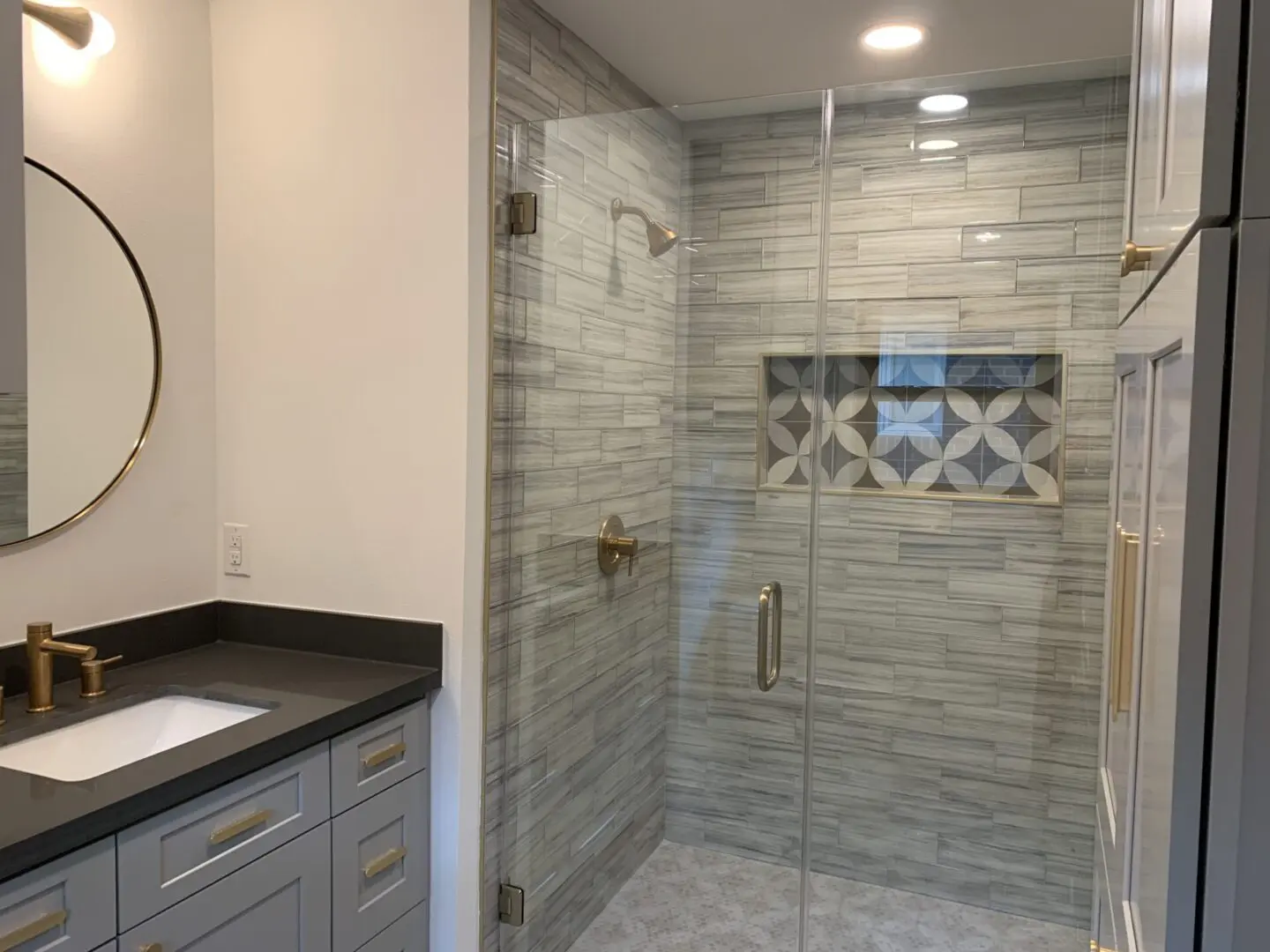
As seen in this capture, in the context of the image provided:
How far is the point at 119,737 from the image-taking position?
1.85 meters

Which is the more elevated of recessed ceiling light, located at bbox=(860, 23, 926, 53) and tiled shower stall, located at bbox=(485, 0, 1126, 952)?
recessed ceiling light, located at bbox=(860, 23, 926, 53)

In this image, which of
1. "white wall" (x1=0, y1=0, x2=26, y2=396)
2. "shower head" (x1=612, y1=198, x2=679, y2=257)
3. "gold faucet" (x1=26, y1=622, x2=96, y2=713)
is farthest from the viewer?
"shower head" (x1=612, y1=198, x2=679, y2=257)

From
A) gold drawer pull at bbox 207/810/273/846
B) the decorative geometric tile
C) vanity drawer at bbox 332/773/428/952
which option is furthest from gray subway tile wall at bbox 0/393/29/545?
the decorative geometric tile

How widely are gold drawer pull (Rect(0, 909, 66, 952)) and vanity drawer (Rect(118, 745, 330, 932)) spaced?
0.34 ft

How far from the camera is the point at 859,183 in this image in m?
2.37

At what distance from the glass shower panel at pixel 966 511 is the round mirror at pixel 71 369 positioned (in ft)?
5.20

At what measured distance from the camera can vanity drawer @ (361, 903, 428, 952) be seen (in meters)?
1.99

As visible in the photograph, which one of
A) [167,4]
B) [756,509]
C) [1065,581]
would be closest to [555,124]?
[167,4]

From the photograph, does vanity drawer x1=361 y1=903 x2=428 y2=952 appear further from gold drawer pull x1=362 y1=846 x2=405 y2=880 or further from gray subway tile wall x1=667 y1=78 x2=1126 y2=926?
gray subway tile wall x1=667 y1=78 x2=1126 y2=926

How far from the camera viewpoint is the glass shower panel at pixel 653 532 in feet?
7.67

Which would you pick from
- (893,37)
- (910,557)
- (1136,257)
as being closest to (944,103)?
(893,37)

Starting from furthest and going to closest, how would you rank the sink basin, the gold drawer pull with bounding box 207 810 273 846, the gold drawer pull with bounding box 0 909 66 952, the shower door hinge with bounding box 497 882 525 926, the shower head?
the shower head < the shower door hinge with bounding box 497 882 525 926 < the sink basin < the gold drawer pull with bounding box 207 810 273 846 < the gold drawer pull with bounding box 0 909 66 952

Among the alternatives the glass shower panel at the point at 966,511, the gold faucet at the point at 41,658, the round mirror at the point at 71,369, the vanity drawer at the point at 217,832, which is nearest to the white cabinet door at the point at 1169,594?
the glass shower panel at the point at 966,511

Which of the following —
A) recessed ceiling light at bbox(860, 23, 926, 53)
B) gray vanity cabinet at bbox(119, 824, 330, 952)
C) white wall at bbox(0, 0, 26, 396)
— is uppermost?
recessed ceiling light at bbox(860, 23, 926, 53)
